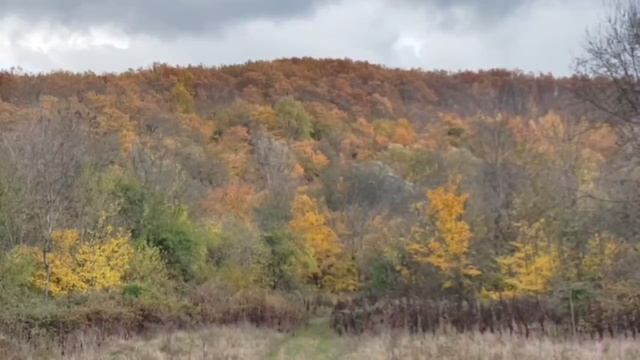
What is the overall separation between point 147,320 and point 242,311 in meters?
4.04

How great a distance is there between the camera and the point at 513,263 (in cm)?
3272

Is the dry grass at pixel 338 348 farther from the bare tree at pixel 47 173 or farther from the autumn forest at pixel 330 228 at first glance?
the bare tree at pixel 47 173

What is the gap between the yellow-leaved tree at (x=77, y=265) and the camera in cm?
2906

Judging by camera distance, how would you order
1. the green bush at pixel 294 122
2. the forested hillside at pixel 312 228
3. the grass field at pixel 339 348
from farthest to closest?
1. the green bush at pixel 294 122
2. the forested hillside at pixel 312 228
3. the grass field at pixel 339 348

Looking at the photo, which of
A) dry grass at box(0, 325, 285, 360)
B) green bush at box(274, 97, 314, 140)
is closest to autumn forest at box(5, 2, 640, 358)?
dry grass at box(0, 325, 285, 360)

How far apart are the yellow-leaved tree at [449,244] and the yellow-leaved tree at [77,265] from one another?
13146mm

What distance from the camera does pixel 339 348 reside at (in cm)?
2361

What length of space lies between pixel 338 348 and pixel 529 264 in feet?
38.0

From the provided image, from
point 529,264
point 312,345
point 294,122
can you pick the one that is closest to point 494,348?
point 312,345

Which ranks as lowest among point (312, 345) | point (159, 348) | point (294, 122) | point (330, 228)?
point (312, 345)

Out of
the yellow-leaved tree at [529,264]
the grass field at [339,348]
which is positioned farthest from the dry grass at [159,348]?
the yellow-leaved tree at [529,264]

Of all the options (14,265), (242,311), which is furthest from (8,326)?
(242,311)

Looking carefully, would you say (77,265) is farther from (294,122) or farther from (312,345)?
(294,122)

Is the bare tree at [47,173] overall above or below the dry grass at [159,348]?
above
